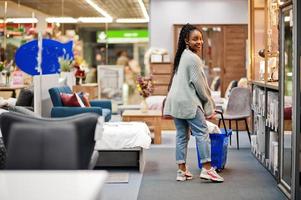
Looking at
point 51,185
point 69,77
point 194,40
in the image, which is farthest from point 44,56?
point 51,185

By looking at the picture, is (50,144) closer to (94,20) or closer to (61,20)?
(61,20)

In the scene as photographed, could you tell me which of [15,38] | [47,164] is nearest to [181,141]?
[47,164]

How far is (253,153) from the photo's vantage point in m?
7.26

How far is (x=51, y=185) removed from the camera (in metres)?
2.09

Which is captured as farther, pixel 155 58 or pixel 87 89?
pixel 155 58

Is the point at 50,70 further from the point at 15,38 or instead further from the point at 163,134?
the point at 15,38

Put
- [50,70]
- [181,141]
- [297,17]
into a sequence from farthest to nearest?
1. [50,70]
2. [181,141]
3. [297,17]

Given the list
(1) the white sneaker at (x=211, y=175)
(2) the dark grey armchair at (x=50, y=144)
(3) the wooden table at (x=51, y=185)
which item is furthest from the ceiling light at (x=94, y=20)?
(3) the wooden table at (x=51, y=185)

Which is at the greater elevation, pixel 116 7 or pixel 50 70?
pixel 116 7

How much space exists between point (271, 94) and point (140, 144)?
164 cm

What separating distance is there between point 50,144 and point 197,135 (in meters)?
2.83

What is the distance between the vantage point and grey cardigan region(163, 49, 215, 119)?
543cm

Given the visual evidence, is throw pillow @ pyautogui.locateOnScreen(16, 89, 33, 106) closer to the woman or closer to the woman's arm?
the woman

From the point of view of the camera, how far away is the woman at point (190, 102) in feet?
17.9
